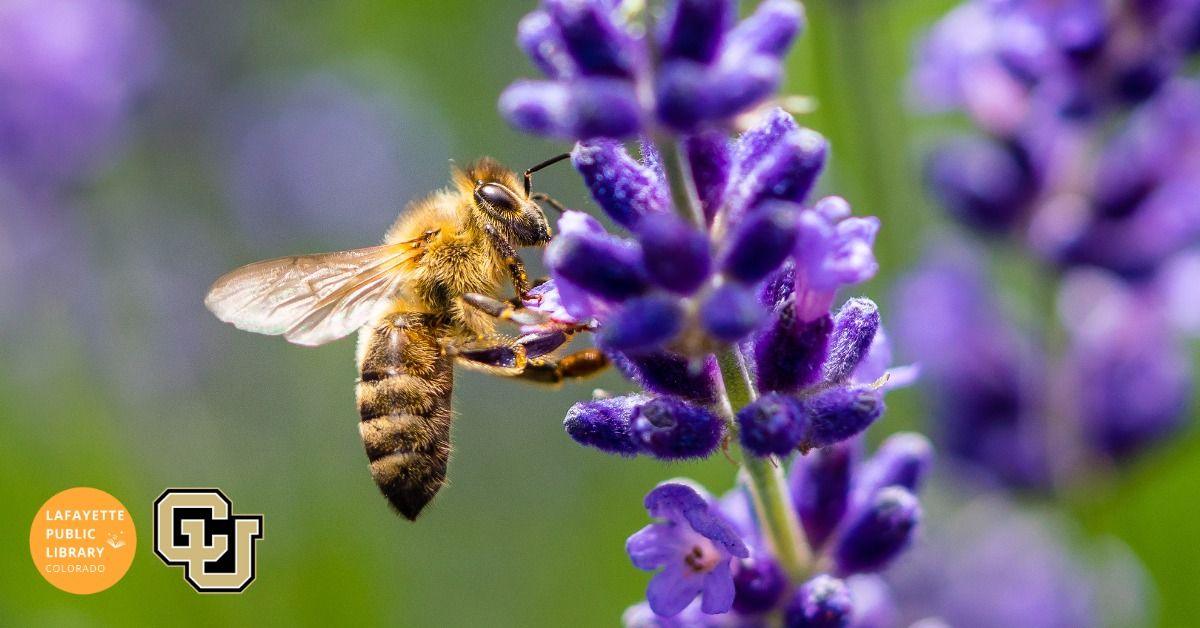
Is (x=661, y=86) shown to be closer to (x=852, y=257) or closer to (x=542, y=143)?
(x=852, y=257)

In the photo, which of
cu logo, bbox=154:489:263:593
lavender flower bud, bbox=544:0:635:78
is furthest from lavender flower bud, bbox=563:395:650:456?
cu logo, bbox=154:489:263:593

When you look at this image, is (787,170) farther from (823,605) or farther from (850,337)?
(823,605)

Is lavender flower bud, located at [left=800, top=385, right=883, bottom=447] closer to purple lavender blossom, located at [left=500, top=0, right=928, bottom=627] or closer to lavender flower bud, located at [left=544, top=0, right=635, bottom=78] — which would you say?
purple lavender blossom, located at [left=500, top=0, right=928, bottom=627]

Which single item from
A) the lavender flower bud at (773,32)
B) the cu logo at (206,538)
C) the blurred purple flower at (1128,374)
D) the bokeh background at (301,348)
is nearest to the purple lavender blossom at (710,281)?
the lavender flower bud at (773,32)

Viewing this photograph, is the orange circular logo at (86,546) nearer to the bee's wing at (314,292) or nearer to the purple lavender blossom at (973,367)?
the bee's wing at (314,292)

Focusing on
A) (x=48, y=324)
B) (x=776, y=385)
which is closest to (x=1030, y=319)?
(x=776, y=385)

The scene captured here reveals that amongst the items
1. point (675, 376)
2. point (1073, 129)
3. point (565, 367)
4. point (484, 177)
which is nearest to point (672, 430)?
point (675, 376)
